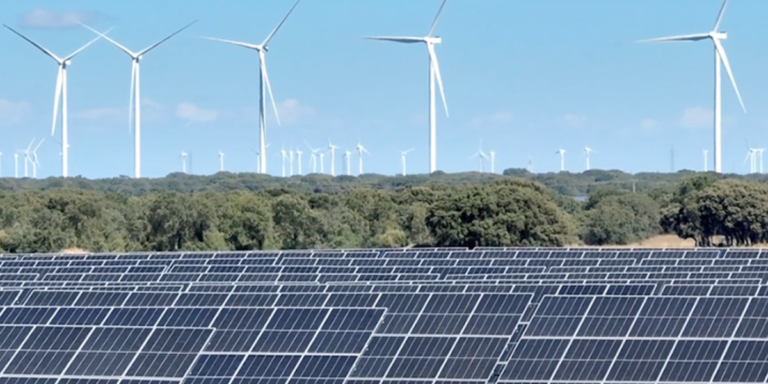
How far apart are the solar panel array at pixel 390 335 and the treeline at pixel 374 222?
5690 cm

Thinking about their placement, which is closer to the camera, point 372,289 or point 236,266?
point 372,289

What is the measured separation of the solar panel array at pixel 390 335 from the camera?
30703mm

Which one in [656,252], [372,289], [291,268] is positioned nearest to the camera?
[372,289]

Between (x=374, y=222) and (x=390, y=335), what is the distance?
79.8m

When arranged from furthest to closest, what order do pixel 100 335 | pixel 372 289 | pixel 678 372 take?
pixel 372 289
pixel 100 335
pixel 678 372

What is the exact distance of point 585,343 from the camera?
31531 mm

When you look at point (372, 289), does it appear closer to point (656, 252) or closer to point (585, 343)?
point (585, 343)

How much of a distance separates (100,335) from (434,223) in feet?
211

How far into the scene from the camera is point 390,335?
108ft

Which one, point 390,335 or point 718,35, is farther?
point 718,35

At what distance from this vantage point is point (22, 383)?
107ft

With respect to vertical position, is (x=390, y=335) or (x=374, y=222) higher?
(x=390, y=335)

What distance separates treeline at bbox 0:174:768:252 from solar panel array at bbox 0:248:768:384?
56.9 meters

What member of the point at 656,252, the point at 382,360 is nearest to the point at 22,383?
the point at 382,360
